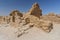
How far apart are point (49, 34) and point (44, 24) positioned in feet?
3.85

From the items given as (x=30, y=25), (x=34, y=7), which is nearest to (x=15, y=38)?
(x=30, y=25)

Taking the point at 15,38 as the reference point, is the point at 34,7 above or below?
above

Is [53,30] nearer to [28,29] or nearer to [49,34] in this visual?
[49,34]

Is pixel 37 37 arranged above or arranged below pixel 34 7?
below

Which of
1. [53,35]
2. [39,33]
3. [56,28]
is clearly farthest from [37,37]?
[56,28]

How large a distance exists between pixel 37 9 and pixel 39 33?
5329 millimetres

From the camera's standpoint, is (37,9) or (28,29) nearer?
(28,29)

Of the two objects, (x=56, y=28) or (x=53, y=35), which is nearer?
(x=53, y=35)

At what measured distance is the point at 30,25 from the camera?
12109mm

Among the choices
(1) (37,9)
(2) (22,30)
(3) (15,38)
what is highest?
(1) (37,9)

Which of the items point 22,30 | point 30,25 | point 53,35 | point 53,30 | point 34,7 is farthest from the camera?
point 34,7

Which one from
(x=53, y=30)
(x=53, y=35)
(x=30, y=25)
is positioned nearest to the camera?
(x=53, y=35)

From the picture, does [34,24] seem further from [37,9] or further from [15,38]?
[37,9]

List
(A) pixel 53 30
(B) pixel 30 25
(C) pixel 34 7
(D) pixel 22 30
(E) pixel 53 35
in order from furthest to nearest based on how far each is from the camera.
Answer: (C) pixel 34 7 → (B) pixel 30 25 → (D) pixel 22 30 → (A) pixel 53 30 → (E) pixel 53 35
